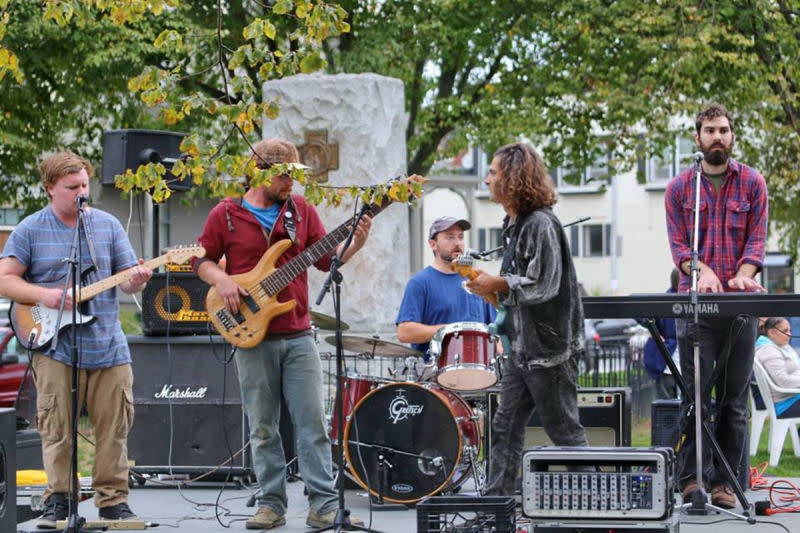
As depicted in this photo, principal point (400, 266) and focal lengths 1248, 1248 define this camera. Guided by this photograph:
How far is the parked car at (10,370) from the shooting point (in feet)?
48.3

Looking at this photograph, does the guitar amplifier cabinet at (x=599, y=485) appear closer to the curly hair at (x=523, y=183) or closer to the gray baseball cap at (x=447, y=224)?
the curly hair at (x=523, y=183)

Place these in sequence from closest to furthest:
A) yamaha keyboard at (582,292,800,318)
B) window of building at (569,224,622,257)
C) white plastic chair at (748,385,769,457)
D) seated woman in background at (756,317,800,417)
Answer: yamaha keyboard at (582,292,800,318)
seated woman in background at (756,317,800,417)
white plastic chair at (748,385,769,457)
window of building at (569,224,622,257)

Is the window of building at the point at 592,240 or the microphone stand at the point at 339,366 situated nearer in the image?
the microphone stand at the point at 339,366

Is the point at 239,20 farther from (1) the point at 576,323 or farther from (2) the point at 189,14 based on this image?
(1) the point at 576,323

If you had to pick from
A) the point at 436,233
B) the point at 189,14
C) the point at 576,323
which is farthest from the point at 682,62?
the point at 576,323

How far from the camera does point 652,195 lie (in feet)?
155

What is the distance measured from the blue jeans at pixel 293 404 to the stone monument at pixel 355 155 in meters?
3.35

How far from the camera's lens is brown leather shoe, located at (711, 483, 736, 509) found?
24.6ft

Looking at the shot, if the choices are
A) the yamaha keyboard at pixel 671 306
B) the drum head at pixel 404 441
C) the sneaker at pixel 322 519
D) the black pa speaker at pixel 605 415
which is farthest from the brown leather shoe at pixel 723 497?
the sneaker at pixel 322 519

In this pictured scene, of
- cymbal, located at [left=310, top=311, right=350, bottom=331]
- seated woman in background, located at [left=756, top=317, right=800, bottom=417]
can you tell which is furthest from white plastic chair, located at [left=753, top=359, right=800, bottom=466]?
cymbal, located at [left=310, top=311, right=350, bottom=331]

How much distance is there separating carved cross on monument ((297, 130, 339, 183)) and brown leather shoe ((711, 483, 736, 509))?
15.1 feet

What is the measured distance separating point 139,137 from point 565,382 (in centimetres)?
449

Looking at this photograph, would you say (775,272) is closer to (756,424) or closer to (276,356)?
(756,424)

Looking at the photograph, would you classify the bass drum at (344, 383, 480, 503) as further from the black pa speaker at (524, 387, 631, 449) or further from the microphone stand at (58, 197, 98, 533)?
the microphone stand at (58, 197, 98, 533)
